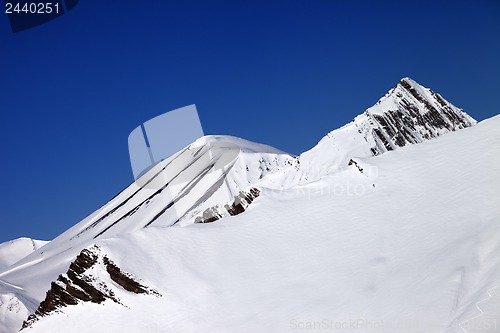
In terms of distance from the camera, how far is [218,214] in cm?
4241

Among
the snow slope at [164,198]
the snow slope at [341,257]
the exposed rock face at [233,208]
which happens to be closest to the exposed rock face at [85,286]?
the snow slope at [341,257]

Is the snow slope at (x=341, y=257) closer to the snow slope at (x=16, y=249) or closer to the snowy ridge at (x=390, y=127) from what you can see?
the snowy ridge at (x=390, y=127)

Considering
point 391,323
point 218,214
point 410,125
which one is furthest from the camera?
point 410,125

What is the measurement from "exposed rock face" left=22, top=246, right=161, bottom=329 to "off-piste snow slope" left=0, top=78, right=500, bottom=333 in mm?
66

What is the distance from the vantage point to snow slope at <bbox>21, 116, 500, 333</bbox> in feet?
66.6

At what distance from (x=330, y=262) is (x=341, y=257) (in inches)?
24.0

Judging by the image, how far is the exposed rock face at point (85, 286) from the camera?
2855 centimetres

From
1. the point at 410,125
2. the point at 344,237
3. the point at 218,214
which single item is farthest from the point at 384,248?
the point at 410,125

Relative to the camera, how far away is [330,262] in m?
25.8

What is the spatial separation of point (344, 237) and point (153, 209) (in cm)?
8999

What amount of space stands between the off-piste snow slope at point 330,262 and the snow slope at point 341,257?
7cm

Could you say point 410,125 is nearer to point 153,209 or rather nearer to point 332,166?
point 332,166

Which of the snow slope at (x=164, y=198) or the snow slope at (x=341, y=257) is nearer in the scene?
the snow slope at (x=341, y=257)

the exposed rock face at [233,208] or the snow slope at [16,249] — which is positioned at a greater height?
the exposed rock face at [233,208]
